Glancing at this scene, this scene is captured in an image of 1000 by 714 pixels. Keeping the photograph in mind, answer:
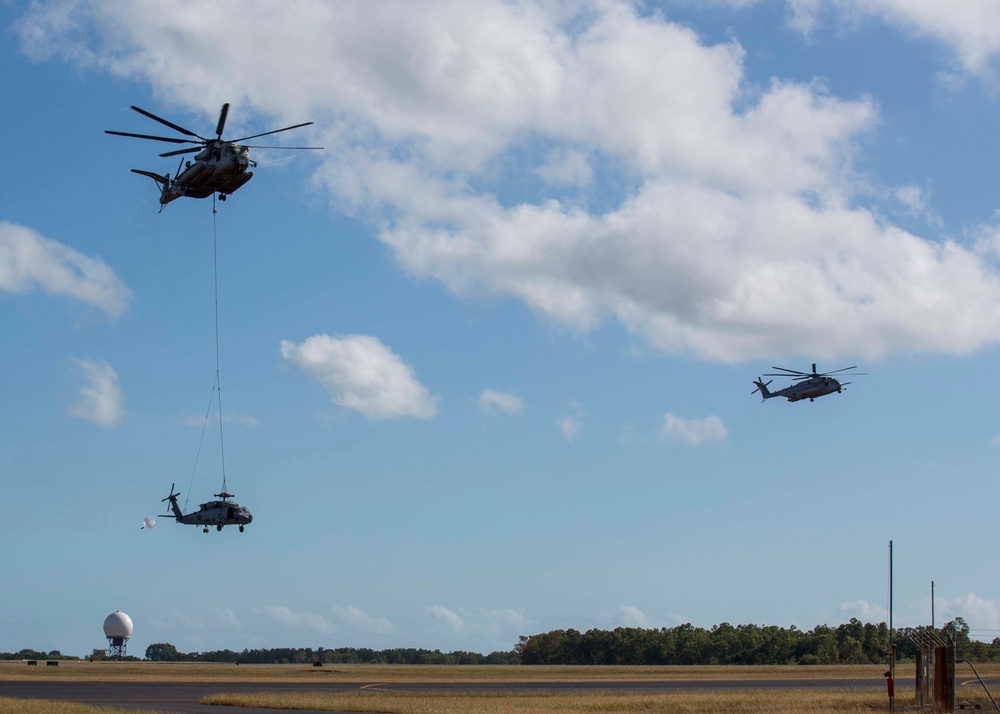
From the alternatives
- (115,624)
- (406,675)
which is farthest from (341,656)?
(406,675)

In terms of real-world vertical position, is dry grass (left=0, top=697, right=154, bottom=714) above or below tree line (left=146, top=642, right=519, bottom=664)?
above

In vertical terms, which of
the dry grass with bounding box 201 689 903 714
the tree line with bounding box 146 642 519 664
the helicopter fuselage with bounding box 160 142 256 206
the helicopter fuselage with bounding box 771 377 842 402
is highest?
the helicopter fuselage with bounding box 160 142 256 206

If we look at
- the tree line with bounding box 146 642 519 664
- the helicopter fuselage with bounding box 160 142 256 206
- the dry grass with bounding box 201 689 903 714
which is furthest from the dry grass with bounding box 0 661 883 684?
the tree line with bounding box 146 642 519 664

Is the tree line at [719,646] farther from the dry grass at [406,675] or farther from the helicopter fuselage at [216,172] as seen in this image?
the helicopter fuselage at [216,172]

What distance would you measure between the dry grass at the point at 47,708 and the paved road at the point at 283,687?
2.20 meters

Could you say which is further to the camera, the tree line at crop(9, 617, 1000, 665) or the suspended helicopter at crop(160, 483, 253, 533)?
the tree line at crop(9, 617, 1000, 665)

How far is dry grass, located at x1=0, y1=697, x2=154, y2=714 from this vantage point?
36.2 meters

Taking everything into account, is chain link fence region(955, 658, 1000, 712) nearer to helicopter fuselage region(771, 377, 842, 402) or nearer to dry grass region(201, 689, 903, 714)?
dry grass region(201, 689, 903, 714)

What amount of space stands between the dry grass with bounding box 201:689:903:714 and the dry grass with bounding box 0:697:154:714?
5.38 m

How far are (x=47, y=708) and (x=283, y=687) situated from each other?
19.5 meters

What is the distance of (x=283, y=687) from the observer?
56.0 metres

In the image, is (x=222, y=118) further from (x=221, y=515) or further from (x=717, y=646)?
(x=717, y=646)

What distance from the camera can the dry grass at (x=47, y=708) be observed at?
119 ft

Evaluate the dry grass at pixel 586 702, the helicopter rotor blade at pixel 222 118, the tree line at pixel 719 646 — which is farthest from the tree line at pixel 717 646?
the helicopter rotor blade at pixel 222 118
